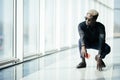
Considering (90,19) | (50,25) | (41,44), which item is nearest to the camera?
(90,19)

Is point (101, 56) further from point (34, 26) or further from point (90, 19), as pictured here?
point (34, 26)

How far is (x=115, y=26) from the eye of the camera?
59.9 feet

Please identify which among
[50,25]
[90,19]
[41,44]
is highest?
[90,19]

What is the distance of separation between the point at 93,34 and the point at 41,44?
2254 mm

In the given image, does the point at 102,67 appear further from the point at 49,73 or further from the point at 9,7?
the point at 9,7

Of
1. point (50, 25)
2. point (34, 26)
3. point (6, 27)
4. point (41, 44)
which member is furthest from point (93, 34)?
point (50, 25)

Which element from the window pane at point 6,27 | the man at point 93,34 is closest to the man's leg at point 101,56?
the man at point 93,34

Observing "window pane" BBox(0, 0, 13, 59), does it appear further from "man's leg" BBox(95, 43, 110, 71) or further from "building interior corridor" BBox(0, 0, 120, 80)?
"man's leg" BBox(95, 43, 110, 71)

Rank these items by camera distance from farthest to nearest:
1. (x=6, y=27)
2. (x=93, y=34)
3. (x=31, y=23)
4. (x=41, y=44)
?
(x=31, y=23), (x=41, y=44), (x=6, y=27), (x=93, y=34)

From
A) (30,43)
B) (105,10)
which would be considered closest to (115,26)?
(105,10)

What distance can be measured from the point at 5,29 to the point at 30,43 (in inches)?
51.4

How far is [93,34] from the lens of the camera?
3.94 meters

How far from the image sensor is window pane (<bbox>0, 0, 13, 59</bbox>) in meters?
4.73

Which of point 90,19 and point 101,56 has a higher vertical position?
point 90,19
